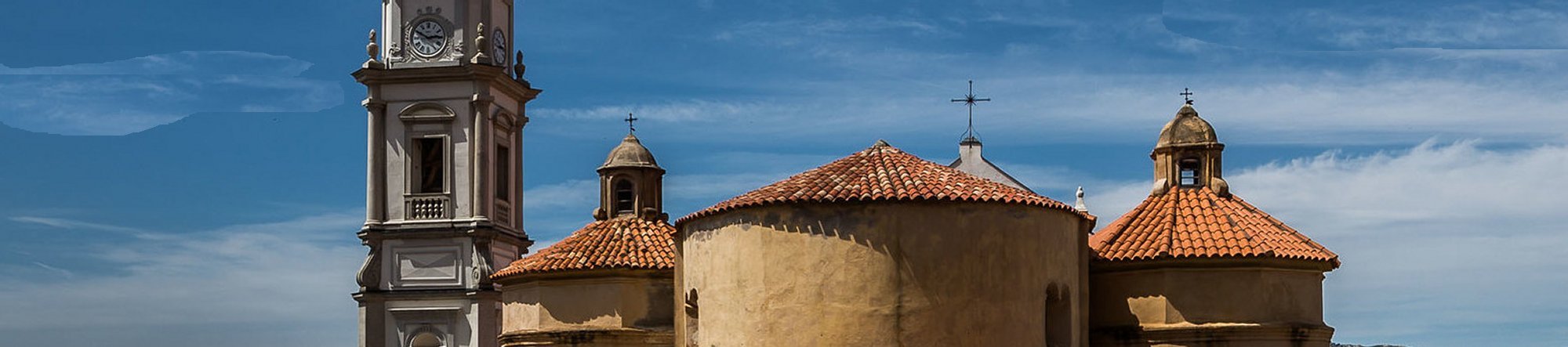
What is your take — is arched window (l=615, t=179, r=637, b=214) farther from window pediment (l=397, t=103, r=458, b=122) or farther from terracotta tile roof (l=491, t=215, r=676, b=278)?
window pediment (l=397, t=103, r=458, b=122)

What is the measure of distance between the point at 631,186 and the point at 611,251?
171 inches

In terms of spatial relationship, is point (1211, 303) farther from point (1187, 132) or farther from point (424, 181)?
point (424, 181)

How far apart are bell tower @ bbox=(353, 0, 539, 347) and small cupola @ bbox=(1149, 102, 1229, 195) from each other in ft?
60.2

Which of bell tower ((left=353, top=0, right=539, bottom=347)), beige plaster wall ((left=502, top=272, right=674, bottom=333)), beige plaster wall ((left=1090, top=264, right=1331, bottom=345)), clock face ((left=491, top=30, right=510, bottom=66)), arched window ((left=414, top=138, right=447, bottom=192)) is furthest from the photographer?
clock face ((left=491, top=30, right=510, bottom=66))

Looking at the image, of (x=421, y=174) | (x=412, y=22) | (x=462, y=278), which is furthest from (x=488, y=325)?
(x=412, y=22)

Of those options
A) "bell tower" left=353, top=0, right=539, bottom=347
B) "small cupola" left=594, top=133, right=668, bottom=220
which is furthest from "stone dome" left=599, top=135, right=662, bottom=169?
"bell tower" left=353, top=0, right=539, bottom=347

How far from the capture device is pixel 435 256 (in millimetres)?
46781

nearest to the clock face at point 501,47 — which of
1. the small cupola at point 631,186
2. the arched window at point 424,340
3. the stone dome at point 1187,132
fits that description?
the arched window at point 424,340

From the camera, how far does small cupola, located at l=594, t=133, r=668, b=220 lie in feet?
127

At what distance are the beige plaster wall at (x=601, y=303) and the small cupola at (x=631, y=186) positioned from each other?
3931 mm

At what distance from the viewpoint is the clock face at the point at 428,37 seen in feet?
156

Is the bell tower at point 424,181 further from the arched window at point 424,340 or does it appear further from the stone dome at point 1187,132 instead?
the stone dome at point 1187,132

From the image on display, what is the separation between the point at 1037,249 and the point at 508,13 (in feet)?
81.1

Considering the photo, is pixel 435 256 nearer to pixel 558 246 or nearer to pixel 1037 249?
pixel 558 246
